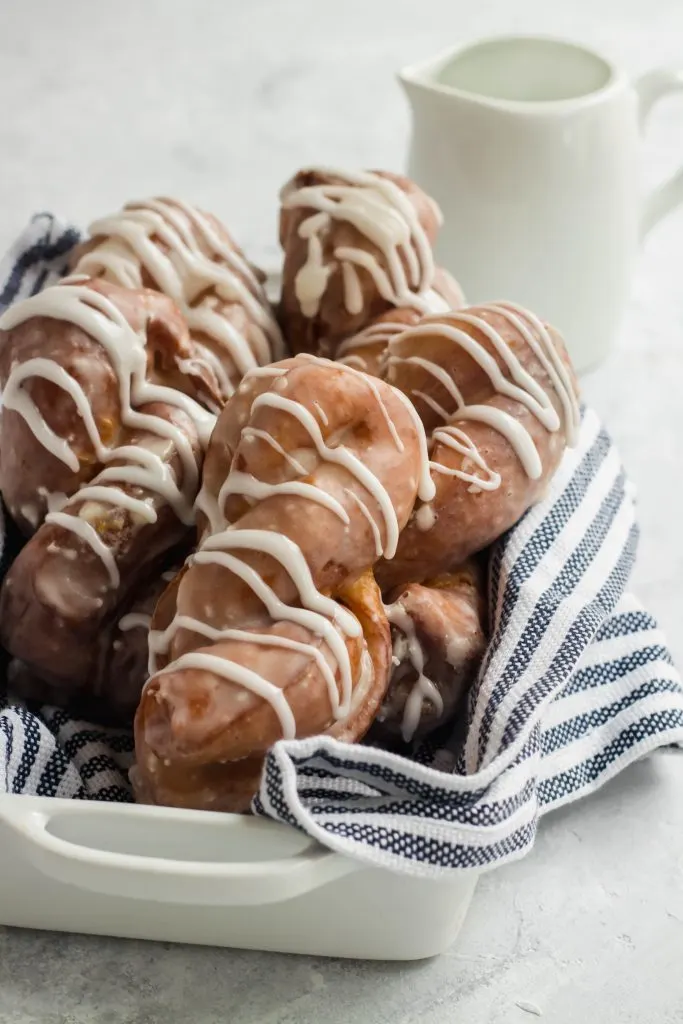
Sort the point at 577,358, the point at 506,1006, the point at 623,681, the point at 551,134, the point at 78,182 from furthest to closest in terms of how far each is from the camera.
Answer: the point at 78,182 < the point at 577,358 < the point at 551,134 < the point at 623,681 < the point at 506,1006

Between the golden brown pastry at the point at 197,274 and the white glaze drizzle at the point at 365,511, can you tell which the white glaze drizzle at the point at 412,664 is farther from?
the golden brown pastry at the point at 197,274

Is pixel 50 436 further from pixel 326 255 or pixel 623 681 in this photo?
pixel 623 681

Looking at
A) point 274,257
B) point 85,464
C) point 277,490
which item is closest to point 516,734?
point 277,490

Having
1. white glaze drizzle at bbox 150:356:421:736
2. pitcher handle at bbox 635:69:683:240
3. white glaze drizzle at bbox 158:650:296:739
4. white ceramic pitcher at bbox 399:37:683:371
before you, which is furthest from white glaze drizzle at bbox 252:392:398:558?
pitcher handle at bbox 635:69:683:240

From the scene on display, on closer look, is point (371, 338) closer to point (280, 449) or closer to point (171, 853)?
point (280, 449)

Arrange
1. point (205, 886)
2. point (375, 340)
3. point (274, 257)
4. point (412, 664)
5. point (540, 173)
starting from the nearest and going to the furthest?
point (205, 886)
point (412, 664)
point (375, 340)
point (540, 173)
point (274, 257)

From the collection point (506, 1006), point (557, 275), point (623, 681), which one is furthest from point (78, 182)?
point (506, 1006)
